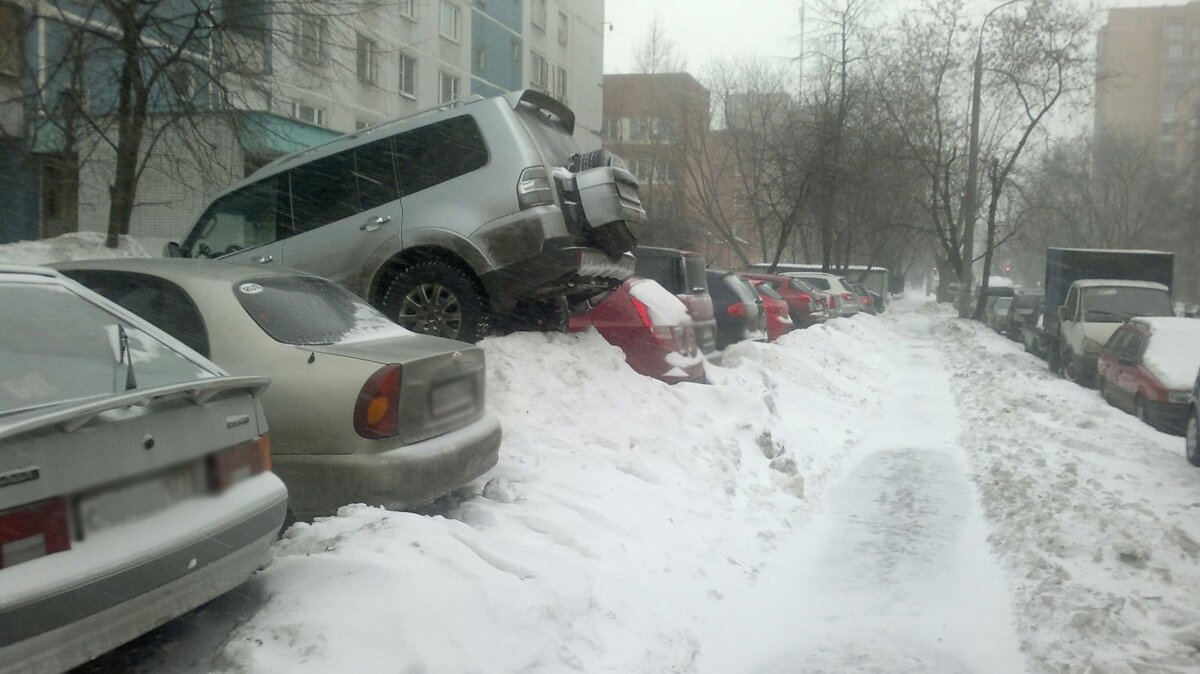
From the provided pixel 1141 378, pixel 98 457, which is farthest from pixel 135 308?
pixel 1141 378

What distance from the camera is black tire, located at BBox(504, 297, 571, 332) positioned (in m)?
8.27

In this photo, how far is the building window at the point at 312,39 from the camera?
12.3 metres

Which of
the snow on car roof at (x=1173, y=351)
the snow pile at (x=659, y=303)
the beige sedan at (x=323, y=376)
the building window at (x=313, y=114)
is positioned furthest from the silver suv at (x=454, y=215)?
the building window at (x=313, y=114)

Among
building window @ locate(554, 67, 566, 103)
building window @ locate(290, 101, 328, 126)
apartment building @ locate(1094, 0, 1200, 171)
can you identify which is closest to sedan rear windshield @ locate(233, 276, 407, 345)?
building window @ locate(290, 101, 328, 126)

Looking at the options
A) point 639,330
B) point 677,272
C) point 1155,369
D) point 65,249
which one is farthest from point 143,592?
point 1155,369

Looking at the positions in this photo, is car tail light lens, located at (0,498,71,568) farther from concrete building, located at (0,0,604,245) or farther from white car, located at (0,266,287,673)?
concrete building, located at (0,0,604,245)

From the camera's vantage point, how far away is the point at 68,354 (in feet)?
9.99

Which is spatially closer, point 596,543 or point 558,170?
point 596,543

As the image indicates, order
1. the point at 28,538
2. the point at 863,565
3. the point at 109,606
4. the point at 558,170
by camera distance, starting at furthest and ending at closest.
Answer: the point at 558,170, the point at 863,565, the point at 109,606, the point at 28,538

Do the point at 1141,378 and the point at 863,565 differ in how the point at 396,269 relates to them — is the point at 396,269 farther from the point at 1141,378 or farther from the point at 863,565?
the point at 1141,378

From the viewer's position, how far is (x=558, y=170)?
25.4 feet

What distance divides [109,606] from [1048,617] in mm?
4042

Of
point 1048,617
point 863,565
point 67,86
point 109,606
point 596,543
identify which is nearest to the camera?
point 109,606

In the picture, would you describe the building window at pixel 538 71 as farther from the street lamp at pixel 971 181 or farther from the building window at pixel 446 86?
the street lamp at pixel 971 181
